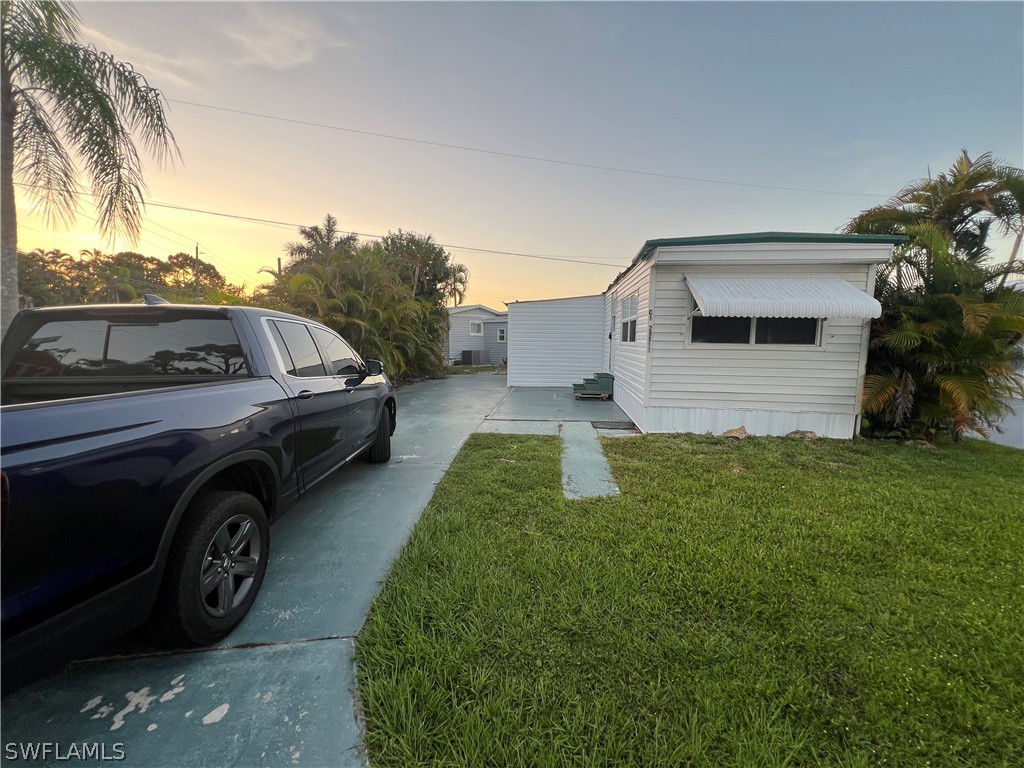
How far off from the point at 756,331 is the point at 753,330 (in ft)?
0.19

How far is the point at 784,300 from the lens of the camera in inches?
217

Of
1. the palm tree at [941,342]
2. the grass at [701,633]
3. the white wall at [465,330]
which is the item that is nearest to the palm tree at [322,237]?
the white wall at [465,330]

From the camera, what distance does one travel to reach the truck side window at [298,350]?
2.91m

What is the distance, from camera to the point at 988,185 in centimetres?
711

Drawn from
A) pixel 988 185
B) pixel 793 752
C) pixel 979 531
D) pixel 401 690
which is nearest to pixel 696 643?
pixel 793 752

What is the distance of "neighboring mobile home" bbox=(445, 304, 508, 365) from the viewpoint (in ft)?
88.6

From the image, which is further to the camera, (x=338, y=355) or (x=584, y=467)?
(x=584, y=467)

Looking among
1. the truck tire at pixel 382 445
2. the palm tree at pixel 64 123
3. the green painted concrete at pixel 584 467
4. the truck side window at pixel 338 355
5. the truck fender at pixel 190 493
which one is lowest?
the green painted concrete at pixel 584 467

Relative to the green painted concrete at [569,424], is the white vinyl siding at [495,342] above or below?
above

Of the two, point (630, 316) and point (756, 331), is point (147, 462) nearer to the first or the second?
point (756, 331)

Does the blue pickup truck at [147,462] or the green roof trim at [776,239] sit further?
the green roof trim at [776,239]

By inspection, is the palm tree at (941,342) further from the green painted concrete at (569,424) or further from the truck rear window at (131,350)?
the truck rear window at (131,350)

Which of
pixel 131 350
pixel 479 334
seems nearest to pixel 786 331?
pixel 131 350

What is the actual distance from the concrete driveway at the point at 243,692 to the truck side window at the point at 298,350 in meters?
1.34
